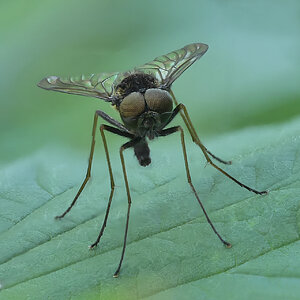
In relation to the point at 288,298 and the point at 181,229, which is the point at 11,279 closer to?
the point at 181,229

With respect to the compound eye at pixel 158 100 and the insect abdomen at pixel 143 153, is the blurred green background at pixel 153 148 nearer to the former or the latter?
the insect abdomen at pixel 143 153

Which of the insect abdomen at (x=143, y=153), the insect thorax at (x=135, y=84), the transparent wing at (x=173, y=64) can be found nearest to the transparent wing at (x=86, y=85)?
the insect thorax at (x=135, y=84)

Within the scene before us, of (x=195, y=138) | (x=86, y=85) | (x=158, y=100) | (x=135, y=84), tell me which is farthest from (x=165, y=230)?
(x=86, y=85)

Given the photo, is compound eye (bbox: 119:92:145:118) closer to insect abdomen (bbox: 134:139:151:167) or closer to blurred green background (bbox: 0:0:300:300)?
insect abdomen (bbox: 134:139:151:167)

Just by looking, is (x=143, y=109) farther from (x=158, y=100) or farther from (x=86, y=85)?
(x=86, y=85)

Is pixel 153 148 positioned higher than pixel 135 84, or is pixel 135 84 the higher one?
pixel 135 84

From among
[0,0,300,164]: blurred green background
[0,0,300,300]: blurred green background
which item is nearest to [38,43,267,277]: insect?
[0,0,300,300]: blurred green background

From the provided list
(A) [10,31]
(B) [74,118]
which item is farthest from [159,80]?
(A) [10,31]
